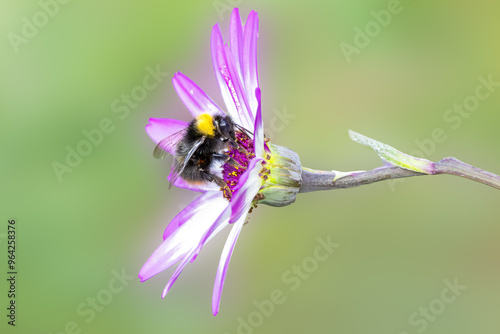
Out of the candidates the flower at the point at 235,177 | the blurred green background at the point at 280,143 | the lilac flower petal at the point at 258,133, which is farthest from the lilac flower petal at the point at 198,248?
the blurred green background at the point at 280,143

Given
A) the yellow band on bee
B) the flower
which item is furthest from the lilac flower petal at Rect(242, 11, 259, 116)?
the yellow band on bee

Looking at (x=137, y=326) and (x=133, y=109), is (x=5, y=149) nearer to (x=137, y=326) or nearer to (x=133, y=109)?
(x=133, y=109)

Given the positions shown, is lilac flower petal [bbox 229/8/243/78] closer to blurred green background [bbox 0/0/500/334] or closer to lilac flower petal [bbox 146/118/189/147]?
lilac flower petal [bbox 146/118/189/147]

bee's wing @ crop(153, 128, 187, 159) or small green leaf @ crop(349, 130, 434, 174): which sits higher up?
bee's wing @ crop(153, 128, 187, 159)

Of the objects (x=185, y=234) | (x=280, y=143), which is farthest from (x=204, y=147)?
(x=280, y=143)

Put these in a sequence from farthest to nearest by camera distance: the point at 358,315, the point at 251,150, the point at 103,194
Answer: the point at 103,194 → the point at 358,315 → the point at 251,150

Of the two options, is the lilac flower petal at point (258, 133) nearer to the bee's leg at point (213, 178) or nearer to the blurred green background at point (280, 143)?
the bee's leg at point (213, 178)

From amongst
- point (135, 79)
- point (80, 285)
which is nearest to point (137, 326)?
point (80, 285)
